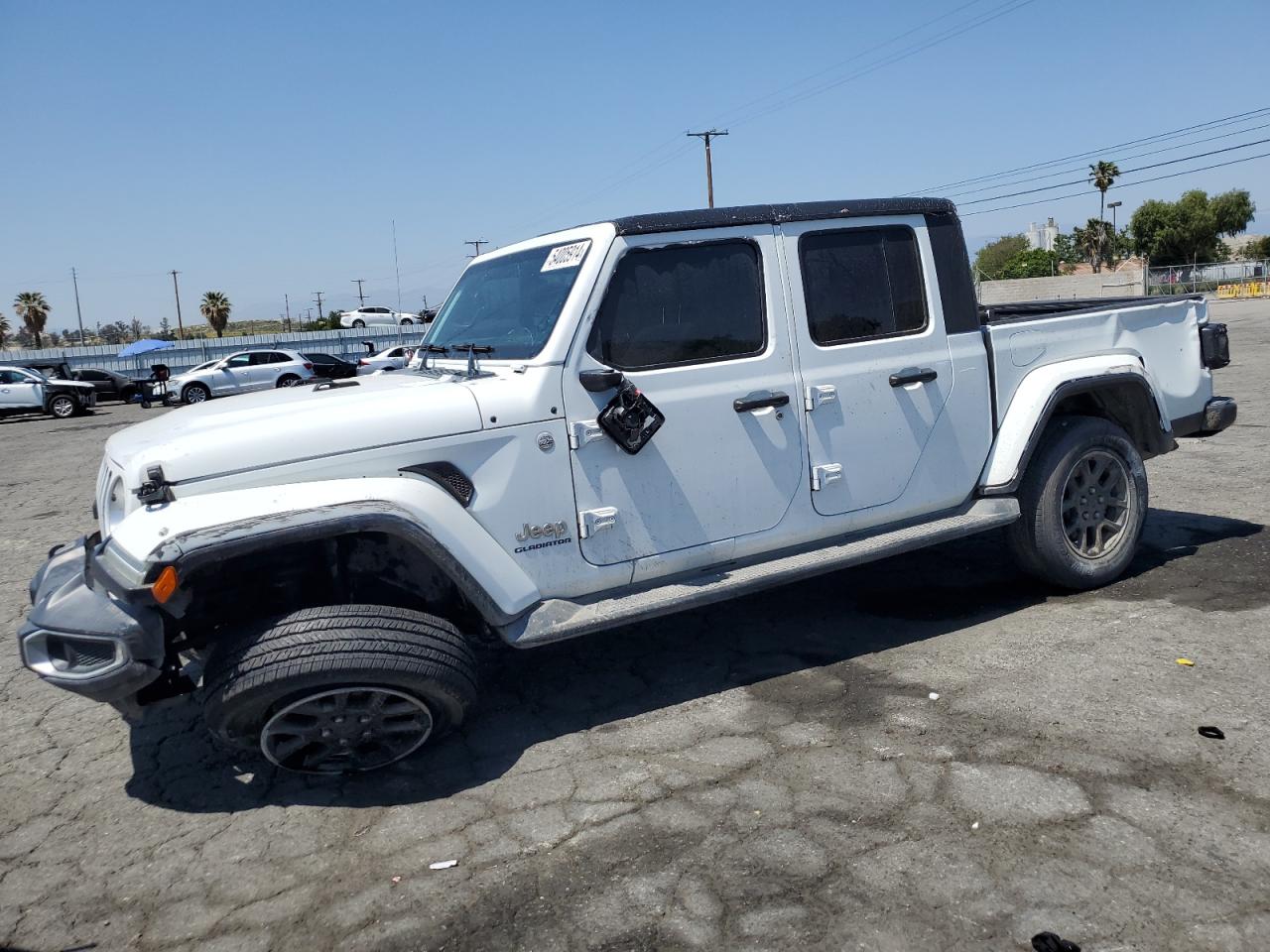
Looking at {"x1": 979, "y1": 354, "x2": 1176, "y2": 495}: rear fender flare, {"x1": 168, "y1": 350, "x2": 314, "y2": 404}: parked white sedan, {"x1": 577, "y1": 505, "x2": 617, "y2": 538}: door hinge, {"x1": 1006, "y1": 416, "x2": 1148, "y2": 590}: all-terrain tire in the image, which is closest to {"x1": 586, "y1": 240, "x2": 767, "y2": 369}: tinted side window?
{"x1": 577, "y1": 505, "x2": 617, "y2": 538}: door hinge

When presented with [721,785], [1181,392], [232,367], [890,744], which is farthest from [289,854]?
[232,367]

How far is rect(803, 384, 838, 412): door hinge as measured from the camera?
4059 mm

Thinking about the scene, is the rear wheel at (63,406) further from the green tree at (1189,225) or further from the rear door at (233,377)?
the green tree at (1189,225)

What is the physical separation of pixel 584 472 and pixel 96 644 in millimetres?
1707

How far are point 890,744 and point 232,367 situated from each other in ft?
85.9

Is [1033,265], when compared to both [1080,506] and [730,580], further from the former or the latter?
[730,580]

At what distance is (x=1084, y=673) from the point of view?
13.0 feet

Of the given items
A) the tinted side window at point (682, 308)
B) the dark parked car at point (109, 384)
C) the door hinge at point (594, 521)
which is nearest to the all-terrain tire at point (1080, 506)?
the tinted side window at point (682, 308)

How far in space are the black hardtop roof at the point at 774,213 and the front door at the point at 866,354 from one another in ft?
0.18

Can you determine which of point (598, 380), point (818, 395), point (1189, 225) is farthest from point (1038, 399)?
point (1189, 225)

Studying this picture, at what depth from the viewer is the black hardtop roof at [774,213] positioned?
386 centimetres

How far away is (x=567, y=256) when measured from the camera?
3898 mm

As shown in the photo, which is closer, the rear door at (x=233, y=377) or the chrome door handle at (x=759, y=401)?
the chrome door handle at (x=759, y=401)

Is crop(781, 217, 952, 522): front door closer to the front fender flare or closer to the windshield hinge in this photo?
the front fender flare
